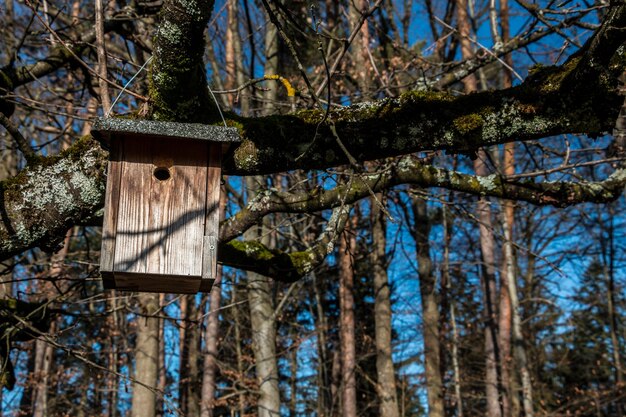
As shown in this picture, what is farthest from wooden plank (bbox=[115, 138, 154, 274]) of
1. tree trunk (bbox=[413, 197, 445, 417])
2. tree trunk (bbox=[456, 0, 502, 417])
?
tree trunk (bbox=[413, 197, 445, 417])

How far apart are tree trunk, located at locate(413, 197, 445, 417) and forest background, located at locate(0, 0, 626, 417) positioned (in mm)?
42

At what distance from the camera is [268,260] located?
4645 millimetres

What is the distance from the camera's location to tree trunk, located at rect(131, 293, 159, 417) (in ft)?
29.5

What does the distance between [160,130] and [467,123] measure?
145 centimetres

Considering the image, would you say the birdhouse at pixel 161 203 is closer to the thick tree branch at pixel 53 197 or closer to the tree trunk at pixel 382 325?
the thick tree branch at pixel 53 197

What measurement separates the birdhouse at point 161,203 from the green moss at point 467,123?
43.1 inches

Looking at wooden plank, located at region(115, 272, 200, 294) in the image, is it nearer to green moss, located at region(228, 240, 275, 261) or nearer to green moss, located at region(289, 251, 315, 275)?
green moss, located at region(228, 240, 275, 261)

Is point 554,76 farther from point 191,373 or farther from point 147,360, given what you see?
point 191,373

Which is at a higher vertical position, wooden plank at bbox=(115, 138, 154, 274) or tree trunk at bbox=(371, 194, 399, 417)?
tree trunk at bbox=(371, 194, 399, 417)

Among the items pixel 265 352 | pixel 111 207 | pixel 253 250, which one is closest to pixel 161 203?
pixel 111 207

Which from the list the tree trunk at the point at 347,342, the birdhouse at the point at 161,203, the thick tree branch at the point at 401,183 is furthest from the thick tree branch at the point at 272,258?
the tree trunk at the point at 347,342

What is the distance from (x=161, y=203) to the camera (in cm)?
295

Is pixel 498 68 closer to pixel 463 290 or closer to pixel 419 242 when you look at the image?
pixel 419 242

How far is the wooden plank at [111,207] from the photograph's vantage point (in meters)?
2.80
